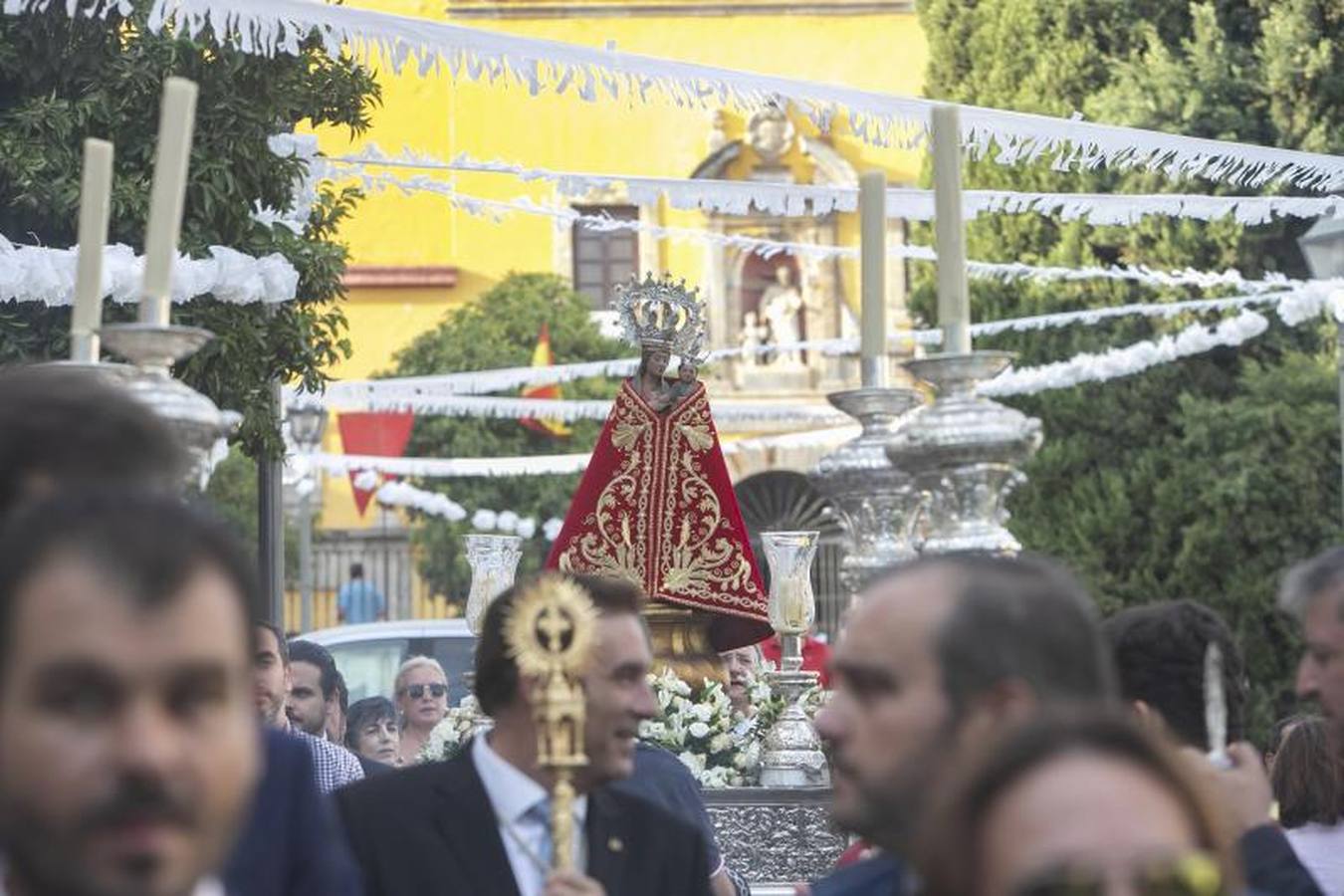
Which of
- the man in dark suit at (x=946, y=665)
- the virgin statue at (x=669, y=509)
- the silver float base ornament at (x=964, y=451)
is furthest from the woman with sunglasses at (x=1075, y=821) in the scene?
the virgin statue at (x=669, y=509)

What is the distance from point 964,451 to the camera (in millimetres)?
4293

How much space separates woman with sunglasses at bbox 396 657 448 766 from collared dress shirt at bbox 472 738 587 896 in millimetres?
5895

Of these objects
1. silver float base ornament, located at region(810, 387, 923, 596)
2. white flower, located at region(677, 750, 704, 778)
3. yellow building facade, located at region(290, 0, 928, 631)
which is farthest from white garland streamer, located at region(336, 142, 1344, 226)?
yellow building facade, located at region(290, 0, 928, 631)

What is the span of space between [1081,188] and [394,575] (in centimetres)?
1512

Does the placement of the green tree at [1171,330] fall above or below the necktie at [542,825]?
above

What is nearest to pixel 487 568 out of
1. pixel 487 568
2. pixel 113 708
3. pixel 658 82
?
pixel 487 568

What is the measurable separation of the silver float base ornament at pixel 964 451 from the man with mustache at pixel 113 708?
6.62ft

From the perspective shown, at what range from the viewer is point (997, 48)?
24.8 m

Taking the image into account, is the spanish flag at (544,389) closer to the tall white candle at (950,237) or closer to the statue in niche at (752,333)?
the statue in niche at (752,333)

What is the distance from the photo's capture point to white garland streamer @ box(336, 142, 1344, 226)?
11.5 metres

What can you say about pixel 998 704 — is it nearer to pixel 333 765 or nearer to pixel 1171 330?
pixel 333 765

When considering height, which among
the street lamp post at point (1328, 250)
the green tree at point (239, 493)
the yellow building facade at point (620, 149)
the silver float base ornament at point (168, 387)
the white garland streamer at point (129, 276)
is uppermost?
the yellow building facade at point (620, 149)

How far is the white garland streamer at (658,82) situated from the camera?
8867mm

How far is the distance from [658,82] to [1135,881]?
8012mm
